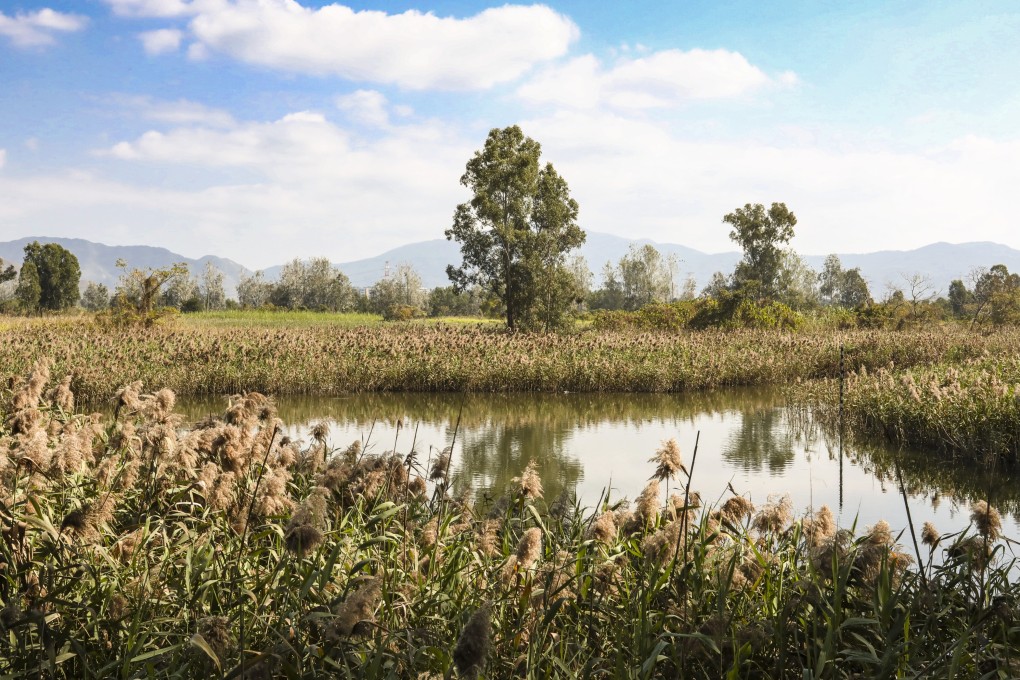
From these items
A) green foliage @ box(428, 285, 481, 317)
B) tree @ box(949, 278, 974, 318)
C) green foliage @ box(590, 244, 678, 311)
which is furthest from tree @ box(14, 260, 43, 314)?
tree @ box(949, 278, 974, 318)

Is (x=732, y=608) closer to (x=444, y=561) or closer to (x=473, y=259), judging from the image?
(x=444, y=561)

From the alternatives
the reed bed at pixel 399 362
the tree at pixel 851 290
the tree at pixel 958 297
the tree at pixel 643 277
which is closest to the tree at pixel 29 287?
the reed bed at pixel 399 362

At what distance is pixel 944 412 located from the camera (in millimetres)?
11531

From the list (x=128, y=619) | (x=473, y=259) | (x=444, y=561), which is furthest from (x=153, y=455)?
(x=473, y=259)

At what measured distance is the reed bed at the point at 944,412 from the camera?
1073cm

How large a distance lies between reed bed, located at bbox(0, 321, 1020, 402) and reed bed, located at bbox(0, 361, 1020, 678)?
12.4m

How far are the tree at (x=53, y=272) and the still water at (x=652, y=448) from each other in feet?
159

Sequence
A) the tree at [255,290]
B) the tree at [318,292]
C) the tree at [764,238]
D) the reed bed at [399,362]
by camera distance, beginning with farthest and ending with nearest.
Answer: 1. the tree at [255,290]
2. the tree at [318,292]
3. the tree at [764,238]
4. the reed bed at [399,362]

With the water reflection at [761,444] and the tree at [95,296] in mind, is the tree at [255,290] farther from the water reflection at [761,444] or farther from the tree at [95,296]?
the water reflection at [761,444]

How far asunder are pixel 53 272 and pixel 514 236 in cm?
4217

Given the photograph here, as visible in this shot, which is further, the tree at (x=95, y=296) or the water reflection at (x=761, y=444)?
the tree at (x=95, y=296)

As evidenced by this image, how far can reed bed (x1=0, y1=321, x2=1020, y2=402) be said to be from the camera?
56.7 feet

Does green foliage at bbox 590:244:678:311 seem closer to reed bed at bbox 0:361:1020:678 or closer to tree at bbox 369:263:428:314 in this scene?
tree at bbox 369:263:428:314

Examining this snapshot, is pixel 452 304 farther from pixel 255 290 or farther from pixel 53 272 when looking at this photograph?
pixel 255 290
